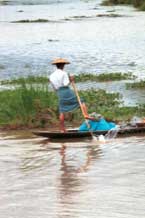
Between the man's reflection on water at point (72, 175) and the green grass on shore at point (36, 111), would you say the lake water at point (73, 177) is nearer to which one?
the man's reflection on water at point (72, 175)

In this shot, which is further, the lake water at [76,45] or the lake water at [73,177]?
the lake water at [76,45]

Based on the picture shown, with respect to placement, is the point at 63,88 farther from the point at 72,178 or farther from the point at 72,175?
the point at 72,178

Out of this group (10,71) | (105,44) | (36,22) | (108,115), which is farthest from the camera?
(36,22)

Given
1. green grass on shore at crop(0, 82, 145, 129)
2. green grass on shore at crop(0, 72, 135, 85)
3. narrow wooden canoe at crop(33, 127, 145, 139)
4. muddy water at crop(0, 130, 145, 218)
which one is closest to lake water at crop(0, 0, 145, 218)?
muddy water at crop(0, 130, 145, 218)

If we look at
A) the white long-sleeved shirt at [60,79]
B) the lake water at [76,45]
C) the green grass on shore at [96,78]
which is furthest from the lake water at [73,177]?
the lake water at [76,45]

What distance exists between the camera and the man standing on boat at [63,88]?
12008 mm

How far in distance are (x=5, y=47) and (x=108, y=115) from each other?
20.7m

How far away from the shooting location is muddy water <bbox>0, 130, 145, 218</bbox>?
745 centimetres

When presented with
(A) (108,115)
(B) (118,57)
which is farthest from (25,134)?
(B) (118,57)

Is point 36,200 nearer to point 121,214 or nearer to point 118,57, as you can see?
point 121,214

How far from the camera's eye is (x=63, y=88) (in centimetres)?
1216

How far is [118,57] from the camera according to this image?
2808cm

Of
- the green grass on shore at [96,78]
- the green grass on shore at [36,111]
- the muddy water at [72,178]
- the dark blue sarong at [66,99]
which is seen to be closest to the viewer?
the muddy water at [72,178]

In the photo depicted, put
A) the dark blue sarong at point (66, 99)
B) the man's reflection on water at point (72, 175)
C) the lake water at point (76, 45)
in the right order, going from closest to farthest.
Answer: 1. the man's reflection on water at point (72, 175)
2. the dark blue sarong at point (66, 99)
3. the lake water at point (76, 45)
